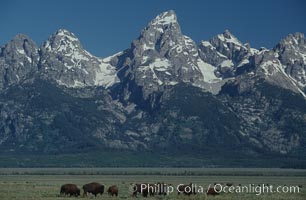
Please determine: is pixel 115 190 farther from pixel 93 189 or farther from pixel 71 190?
pixel 71 190

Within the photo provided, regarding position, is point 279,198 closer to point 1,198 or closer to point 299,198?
point 299,198

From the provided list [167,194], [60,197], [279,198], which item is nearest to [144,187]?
[167,194]

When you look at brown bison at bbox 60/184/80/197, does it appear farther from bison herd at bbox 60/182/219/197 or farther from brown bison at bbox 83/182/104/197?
brown bison at bbox 83/182/104/197

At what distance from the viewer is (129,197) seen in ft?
370

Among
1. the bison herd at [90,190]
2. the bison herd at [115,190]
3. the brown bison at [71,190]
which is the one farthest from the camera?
the brown bison at [71,190]

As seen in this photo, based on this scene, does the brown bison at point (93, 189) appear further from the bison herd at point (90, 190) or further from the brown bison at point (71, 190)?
the brown bison at point (71, 190)

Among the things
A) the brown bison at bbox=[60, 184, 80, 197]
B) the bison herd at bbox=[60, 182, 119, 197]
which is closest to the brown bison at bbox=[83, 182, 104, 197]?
the bison herd at bbox=[60, 182, 119, 197]

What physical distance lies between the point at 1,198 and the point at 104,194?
2025 centimetres

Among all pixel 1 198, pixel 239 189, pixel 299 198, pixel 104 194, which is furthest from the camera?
pixel 239 189

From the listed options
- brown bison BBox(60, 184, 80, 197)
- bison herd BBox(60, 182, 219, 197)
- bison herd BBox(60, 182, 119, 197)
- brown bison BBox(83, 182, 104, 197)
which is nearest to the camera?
brown bison BBox(83, 182, 104, 197)

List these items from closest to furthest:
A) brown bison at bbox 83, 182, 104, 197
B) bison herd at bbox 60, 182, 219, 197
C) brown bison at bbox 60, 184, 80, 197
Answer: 1. brown bison at bbox 83, 182, 104, 197
2. bison herd at bbox 60, 182, 219, 197
3. brown bison at bbox 60, 184, 80, 197

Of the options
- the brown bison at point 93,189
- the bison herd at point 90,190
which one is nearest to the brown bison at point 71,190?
the bison herd at point 90,190

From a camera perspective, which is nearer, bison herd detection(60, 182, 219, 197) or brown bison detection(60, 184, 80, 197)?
bison herd detection(60, 182, 219, 197)

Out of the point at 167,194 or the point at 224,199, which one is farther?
the point at 167,194
